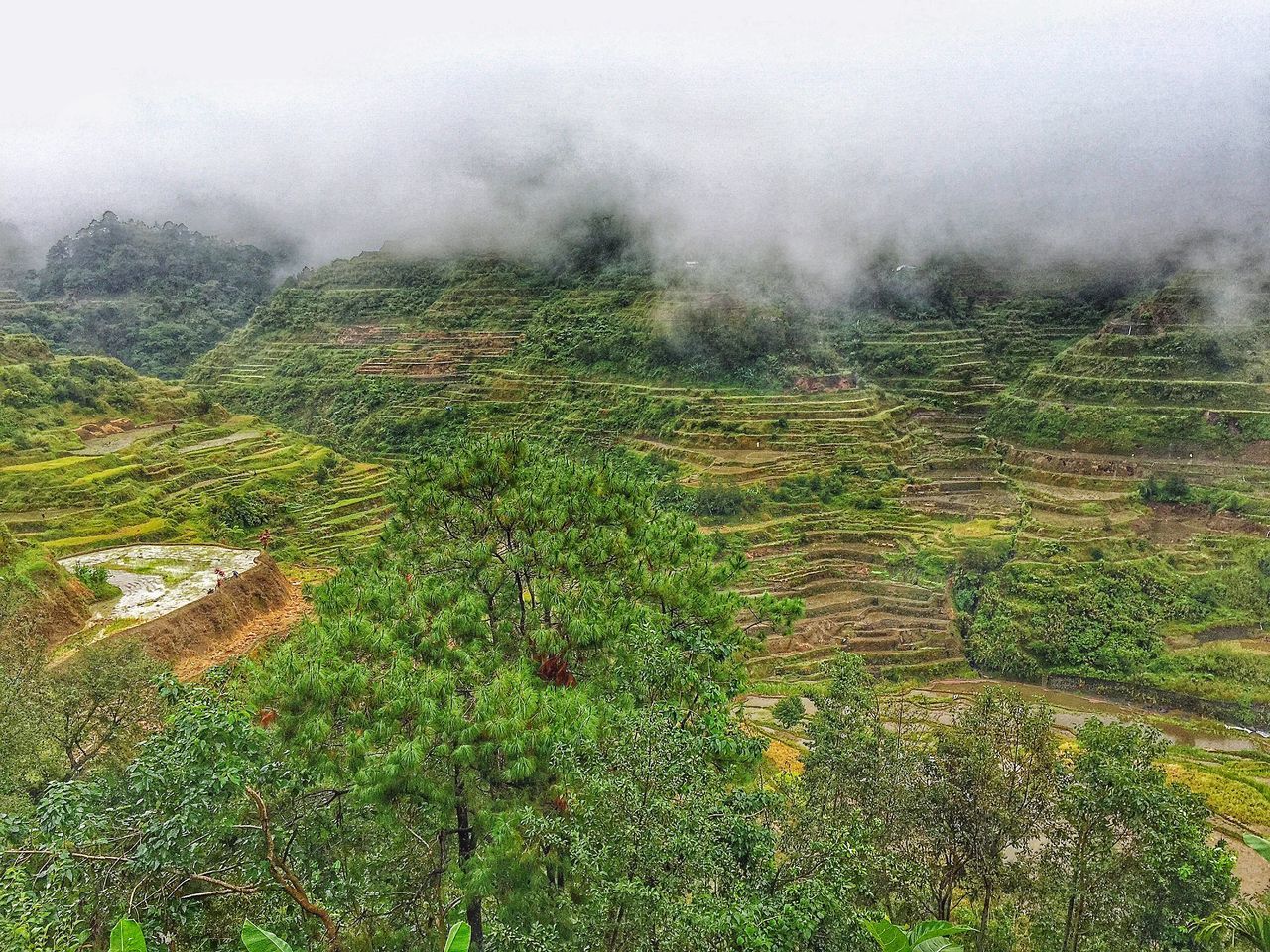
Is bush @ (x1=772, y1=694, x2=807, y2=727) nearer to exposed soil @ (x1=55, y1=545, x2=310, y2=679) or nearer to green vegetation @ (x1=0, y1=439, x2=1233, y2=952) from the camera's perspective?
green vegetation @ (x1=0, y1=439, x2=1233, y2=952)

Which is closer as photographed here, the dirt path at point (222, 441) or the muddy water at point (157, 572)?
the muddy water at point (157, 572)

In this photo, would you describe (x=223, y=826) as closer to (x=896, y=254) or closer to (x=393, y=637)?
(x=393, y=637)

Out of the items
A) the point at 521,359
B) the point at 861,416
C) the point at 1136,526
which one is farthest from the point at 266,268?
the point at 1136,526

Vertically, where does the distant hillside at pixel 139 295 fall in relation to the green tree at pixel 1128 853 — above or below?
above

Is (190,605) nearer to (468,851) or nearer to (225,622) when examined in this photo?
(225,622)

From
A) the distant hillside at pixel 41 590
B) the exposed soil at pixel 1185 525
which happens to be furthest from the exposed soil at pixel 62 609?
the exposed soil at pixel 1185 525

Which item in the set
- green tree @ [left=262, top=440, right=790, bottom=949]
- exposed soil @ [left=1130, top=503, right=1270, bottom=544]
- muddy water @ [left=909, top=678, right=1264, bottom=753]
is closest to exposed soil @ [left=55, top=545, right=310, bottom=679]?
green tree @ [left=262, top=440, right=790, bottom=949]

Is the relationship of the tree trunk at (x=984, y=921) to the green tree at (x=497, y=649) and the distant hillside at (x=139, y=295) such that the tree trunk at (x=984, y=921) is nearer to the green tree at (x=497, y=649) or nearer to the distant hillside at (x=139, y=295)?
the green tree at (x=497, y=649)
